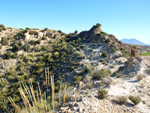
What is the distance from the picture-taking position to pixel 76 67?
1608 centimetres

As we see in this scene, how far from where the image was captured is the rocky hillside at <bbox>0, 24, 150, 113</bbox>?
311 inches

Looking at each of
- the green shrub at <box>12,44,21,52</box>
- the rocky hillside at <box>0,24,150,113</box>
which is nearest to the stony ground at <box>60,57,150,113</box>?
the rocky hillside at <box>0,24,150,113</box>

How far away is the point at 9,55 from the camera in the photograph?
1939 cm

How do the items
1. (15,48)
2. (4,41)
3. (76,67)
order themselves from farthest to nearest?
1. (4,41)
2. (15,48)
3. (76,67)

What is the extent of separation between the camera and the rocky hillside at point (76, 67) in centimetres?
789

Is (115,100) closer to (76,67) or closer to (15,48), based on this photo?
(76,67)

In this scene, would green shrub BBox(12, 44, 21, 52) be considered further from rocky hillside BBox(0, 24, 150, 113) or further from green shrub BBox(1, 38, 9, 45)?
green shrub BBox(1, 38, 9, 45)

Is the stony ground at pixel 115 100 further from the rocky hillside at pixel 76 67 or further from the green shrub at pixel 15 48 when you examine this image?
the green shrub at pixel 15 48

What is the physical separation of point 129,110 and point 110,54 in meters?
14.1

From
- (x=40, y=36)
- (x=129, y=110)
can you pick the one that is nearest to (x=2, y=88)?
(x=129, y=110)

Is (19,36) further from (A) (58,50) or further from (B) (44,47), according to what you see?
(A) (58,50)

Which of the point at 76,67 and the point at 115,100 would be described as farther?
the point at 76,67

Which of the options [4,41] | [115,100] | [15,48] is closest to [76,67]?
[115,100]

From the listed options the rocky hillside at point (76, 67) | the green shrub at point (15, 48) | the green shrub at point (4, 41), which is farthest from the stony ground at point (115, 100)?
the green shrub at point (4, 41)
